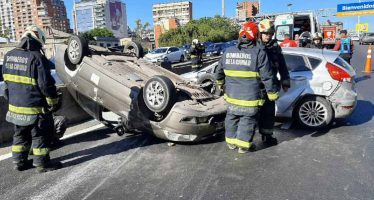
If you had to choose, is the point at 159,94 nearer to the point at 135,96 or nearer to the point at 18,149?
the point at 135,96

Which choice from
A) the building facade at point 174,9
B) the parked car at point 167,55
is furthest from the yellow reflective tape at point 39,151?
the building facade at point 174,9

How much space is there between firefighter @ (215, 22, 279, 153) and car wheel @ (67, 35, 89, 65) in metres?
2.40

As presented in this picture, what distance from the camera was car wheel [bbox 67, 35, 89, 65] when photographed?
5797 mm

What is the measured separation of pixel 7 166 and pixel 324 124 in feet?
15.5

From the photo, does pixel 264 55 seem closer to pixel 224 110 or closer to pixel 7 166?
pixel 224 110

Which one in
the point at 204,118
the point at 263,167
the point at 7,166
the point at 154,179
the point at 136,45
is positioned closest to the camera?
the point at 154,179

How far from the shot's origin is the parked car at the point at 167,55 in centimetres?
2659

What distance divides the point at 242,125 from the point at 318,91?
6.05 feet

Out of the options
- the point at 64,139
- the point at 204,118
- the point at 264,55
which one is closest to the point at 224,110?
the point at 204,118

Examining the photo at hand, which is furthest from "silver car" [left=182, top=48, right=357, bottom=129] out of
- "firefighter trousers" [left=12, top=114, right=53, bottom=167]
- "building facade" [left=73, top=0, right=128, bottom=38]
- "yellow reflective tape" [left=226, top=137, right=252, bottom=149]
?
"building facade" [left=73, top=0, right=128, bottom=38]

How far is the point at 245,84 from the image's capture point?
15.3 ft

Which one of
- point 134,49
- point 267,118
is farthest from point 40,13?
point 267,118

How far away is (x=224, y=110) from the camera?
17.3 feet

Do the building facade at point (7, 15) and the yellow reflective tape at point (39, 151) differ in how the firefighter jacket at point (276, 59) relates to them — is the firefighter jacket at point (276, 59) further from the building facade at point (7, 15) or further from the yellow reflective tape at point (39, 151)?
the building facade at point (7, 15)
